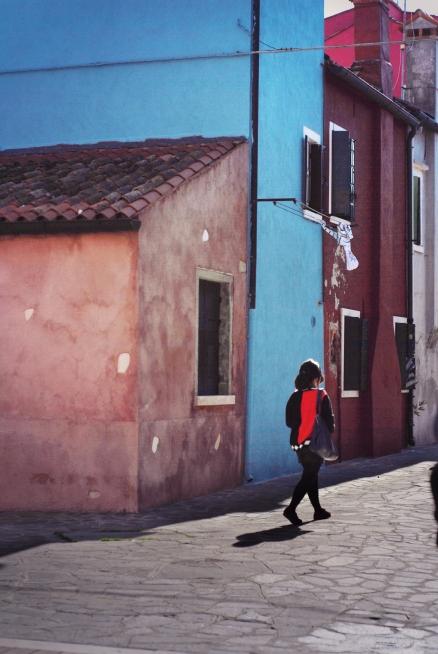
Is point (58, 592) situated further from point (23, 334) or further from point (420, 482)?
point (420, 482)

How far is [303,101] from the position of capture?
18.0 metres

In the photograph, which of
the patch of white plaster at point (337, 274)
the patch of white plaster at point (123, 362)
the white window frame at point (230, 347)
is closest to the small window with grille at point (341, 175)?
the patch of white plaster at point (337, 274)

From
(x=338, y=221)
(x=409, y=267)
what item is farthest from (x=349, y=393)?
(x=409, y=267)

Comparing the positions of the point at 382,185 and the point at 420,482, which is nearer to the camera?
the point at 420,482

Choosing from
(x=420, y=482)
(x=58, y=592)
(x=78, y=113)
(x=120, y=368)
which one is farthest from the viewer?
(x=78, y=113)

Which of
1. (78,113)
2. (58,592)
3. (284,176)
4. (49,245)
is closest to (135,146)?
(78,113)

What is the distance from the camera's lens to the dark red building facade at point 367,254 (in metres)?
19.1

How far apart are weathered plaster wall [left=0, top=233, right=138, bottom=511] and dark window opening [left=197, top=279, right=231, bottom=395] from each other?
7.24 feet

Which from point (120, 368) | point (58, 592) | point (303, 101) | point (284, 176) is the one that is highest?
point (303, 101)

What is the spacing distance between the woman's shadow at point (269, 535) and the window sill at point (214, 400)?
3.14m

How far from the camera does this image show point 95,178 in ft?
48.0

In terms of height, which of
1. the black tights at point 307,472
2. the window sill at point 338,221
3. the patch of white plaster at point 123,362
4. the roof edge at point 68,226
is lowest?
the black tights at point 307,472

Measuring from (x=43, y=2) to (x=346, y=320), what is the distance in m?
7.05

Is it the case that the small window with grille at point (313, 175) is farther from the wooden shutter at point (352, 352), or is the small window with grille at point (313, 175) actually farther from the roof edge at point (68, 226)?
the roof edge at point (68, 226)
